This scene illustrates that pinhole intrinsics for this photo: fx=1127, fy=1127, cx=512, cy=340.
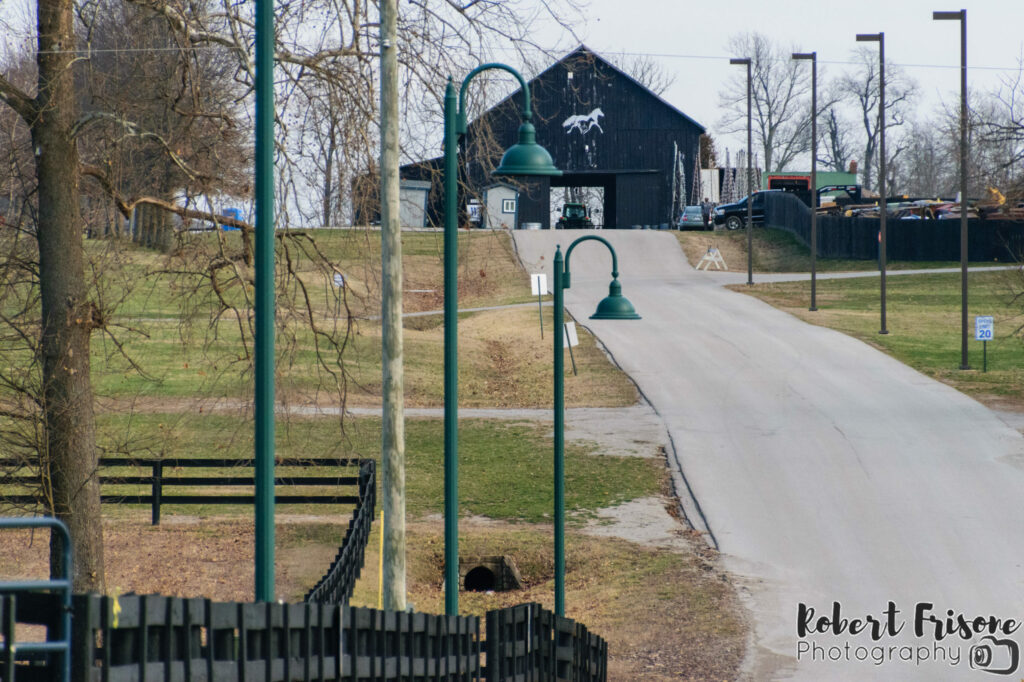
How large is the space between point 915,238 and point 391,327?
4699cm

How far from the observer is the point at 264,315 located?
22.9 feet

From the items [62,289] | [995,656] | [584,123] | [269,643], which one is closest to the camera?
[269,643]

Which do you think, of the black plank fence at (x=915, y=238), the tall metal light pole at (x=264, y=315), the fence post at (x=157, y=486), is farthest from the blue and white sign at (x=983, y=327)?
the tall metal light pole at (x=264, y=315)

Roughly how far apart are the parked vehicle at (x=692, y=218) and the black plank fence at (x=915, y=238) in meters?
7.43

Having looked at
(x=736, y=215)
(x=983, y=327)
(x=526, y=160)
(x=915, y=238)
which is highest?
(x=736, y=215)

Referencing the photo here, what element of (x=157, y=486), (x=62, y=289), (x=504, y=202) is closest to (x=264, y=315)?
(x=62, y=289)

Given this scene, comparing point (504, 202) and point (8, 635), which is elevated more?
point (504, 202)

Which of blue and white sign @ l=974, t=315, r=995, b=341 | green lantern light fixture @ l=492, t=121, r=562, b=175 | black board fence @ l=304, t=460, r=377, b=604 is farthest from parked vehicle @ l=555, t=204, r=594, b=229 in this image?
green lantern light fixture @ l=492, t=121, r=562, b=175

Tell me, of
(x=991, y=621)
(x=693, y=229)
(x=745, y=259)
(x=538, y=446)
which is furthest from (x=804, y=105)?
(x=991, y=621)

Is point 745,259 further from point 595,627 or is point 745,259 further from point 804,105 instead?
point 804,105

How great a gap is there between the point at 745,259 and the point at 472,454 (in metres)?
34.5

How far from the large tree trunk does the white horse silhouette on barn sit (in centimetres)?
5342

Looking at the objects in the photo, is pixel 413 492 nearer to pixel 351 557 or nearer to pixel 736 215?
pixel 351 557

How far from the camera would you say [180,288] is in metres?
13.3
